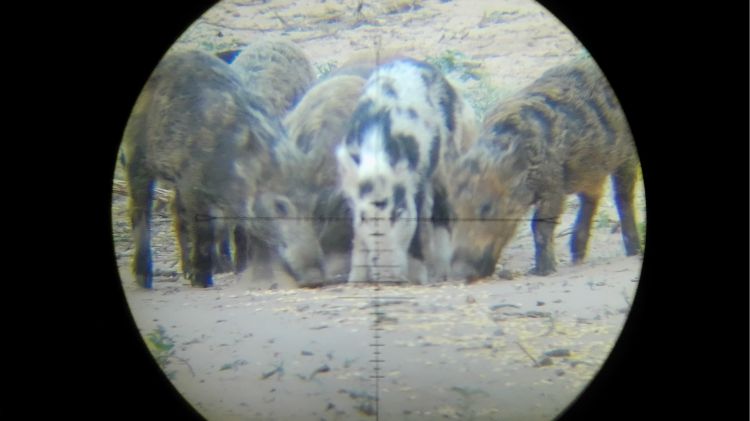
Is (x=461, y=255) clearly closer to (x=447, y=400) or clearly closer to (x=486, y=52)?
(x=447, y=400)

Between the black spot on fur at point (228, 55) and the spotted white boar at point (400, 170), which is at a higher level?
the black spot on fur at point (228, 55)

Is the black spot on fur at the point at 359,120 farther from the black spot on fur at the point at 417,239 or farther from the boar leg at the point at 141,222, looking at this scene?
the boar leg at the point at 141,222

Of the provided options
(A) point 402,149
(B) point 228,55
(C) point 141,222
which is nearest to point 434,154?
(A) point 402,149

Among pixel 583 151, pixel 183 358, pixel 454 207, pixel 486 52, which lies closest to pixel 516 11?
pixel 486 52

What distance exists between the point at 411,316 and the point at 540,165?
0.51m

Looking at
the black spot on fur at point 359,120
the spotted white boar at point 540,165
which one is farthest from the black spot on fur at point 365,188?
the spotted white boar at point 540,165

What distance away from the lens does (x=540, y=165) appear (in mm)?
1803

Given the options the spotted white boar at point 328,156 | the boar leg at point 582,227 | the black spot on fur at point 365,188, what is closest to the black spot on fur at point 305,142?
the spotted white boar at point 328,156

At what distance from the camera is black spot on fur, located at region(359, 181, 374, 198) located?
1767 millimetres

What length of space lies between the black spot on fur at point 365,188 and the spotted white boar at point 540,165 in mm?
206

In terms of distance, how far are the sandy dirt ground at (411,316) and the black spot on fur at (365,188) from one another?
0.25 meters

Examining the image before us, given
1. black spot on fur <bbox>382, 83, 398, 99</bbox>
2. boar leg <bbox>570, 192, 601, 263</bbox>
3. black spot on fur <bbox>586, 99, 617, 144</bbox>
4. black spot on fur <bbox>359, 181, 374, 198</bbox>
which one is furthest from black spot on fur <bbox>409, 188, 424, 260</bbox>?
black spot on fur <bbox>586, 99, 617, 144</bbox>

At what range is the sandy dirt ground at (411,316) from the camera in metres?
1.78

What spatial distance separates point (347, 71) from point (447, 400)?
888 millimetres
